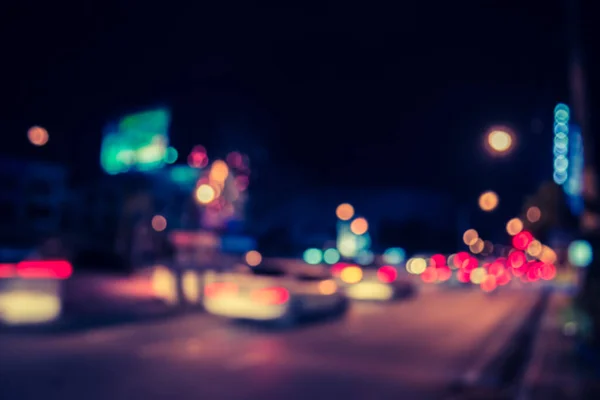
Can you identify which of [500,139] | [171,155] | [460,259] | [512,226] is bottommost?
[460,259]

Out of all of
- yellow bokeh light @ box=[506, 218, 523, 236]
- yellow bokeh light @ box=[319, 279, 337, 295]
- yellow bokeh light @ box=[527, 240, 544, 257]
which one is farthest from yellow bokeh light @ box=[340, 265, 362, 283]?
yellow bokeh light @ box=[527, 240, 544, 257]

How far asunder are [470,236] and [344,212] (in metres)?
29.2

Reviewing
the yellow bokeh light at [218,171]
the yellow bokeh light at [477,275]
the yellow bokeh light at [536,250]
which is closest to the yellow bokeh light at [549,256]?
the yellow bokeh light at [536,250]

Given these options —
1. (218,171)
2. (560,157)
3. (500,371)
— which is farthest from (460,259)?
(500,371)

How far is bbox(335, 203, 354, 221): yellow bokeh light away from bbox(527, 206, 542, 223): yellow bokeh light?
17.9 metres

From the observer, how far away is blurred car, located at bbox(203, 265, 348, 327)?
15.7m

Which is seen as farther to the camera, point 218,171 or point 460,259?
point 460,259

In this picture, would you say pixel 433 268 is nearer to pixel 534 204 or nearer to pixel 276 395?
pixel 534 204

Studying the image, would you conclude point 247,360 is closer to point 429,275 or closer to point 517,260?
point 429,275

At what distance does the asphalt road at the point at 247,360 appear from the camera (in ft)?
29.1

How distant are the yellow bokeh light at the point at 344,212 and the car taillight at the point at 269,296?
1876 inches

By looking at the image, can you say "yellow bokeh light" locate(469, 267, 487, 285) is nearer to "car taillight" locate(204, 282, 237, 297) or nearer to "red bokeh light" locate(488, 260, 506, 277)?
"red bokeh light" locate(488, 260, 506, 277)

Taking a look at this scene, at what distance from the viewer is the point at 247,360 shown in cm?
1143

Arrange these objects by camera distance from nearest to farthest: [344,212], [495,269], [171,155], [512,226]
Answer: [512,226]
[171,155]
[495,269]
[344,212]
